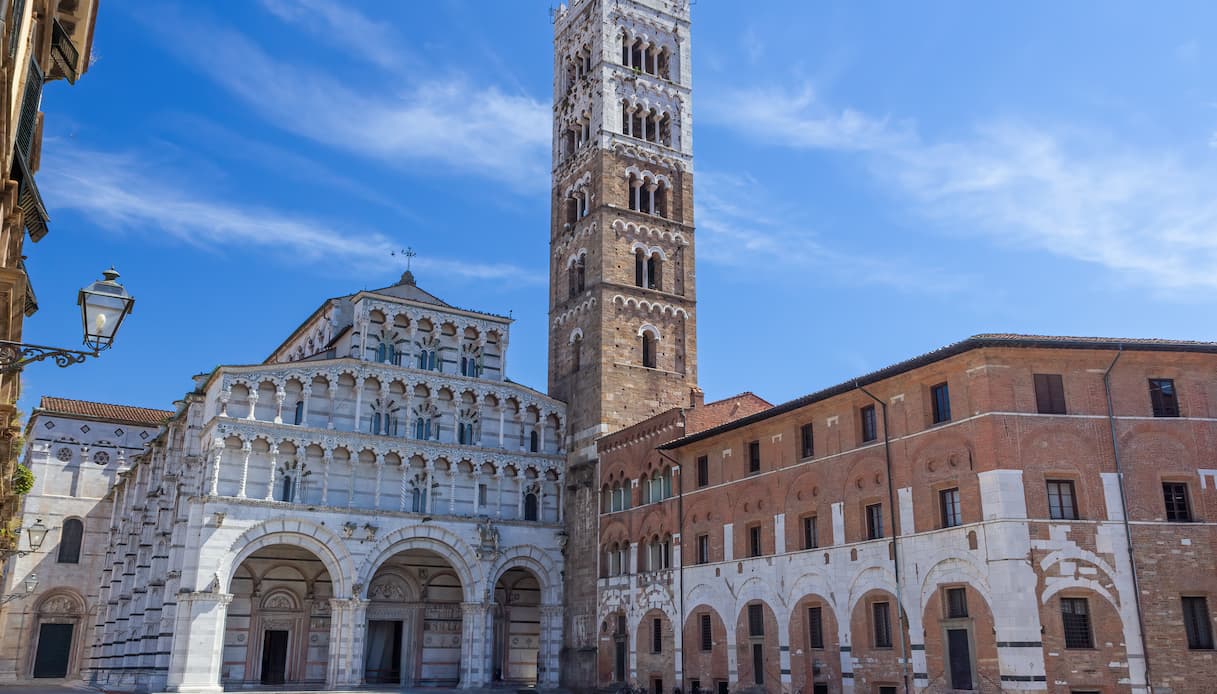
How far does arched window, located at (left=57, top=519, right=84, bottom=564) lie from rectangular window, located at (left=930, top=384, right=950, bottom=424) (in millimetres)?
53255

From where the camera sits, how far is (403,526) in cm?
4222

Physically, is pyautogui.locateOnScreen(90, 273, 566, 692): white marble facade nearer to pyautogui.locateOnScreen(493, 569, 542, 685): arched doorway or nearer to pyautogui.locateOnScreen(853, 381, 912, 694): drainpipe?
pyautogui.locateOnScreen(493, 569, 542, 685): arched doorway

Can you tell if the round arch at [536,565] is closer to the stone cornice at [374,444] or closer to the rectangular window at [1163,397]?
the stone cornice at [374,444]

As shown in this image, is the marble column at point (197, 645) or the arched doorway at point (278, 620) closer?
the marble column at point (197, 645)

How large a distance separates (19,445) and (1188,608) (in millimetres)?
30186

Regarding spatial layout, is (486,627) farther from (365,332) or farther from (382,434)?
(365,332)

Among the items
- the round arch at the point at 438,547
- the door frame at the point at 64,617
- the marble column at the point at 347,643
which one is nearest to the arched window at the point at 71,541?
the door frame at the point at 64,617

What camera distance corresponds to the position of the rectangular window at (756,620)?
33750mm

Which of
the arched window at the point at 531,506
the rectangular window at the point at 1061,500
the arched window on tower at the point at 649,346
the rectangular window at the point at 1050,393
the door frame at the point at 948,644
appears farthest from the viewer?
the arched window on tower at the point at 649,346

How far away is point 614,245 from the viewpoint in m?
48.1

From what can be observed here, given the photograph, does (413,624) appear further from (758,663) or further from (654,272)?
(654,272)

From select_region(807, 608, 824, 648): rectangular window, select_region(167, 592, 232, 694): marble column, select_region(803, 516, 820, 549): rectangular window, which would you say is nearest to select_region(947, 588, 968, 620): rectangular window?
select_region(807, 608, 824, 648): rectangular window

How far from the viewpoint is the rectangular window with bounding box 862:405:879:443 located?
101ft

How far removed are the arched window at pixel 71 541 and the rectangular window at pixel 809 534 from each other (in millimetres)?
47969
